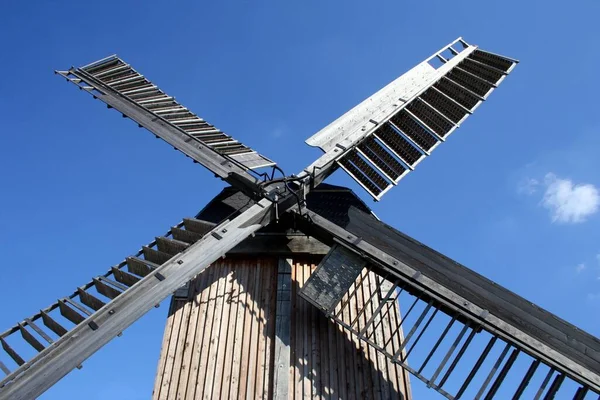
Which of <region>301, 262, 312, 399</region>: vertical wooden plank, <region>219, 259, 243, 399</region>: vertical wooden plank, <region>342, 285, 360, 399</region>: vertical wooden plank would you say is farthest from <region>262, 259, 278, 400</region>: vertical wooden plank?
<region>342, 285, 360, 399</region>: vertical wooden plank

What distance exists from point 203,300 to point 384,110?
4.93 metres

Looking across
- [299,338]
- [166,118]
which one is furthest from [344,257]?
[166,118]

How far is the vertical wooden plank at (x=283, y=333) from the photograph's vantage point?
6811mm

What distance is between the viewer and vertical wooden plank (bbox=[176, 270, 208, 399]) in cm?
699

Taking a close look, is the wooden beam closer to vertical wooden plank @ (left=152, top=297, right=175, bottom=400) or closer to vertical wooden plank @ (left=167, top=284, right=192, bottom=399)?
vertical wooden plank @ (left=167, top=284, right=192, bottom=399)

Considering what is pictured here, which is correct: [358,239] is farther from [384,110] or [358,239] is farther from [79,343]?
[79,343]

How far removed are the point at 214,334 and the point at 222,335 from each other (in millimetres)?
131

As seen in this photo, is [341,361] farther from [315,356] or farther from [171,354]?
Result: [171,354]

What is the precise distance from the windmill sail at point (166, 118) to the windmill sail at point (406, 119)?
4.51 ft

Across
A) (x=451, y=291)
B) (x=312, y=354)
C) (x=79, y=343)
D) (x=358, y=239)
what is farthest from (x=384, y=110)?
(x=79, y=343)

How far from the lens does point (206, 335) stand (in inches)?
299

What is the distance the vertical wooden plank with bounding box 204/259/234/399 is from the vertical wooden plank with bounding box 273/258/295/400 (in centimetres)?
79

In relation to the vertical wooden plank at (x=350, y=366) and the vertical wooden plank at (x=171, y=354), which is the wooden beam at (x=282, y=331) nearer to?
the vertical wooden plank at (x=350, y=366)

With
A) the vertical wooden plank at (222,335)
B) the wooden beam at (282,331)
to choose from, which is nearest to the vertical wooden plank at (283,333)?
the wooden beam at (282,331)
